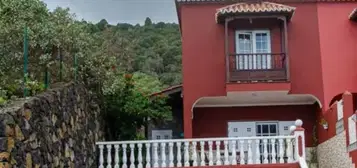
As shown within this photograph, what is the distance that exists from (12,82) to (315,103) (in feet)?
36.6

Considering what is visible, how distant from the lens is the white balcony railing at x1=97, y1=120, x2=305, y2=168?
1524 cm

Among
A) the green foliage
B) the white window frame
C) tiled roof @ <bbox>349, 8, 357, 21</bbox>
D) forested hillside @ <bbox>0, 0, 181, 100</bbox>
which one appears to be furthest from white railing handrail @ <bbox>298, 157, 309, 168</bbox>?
tiled roof @ <bbox>349, 8, 357, 21</bbox>

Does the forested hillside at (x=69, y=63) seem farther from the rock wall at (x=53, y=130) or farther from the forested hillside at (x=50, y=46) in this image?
the rock wall at (x=53, y=130)

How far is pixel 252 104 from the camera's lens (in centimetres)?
2031

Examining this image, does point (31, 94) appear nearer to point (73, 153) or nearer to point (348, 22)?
point (73, 153)

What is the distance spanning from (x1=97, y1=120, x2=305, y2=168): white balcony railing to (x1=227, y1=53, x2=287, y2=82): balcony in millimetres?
3021

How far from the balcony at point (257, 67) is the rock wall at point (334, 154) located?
7.91 feet

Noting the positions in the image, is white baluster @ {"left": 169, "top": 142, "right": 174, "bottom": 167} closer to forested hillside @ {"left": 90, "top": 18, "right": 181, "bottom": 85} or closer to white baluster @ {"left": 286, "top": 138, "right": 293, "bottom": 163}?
white baluster @ {"left": 286, "top": 138, "right": 293, "bottom": 163}

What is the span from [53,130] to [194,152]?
5.09 metres

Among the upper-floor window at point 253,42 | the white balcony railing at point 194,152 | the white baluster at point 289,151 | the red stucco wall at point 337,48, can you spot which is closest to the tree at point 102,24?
the upper-floor window at point 253,42

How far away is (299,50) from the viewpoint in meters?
19.2

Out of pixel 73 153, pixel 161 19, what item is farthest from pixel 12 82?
pixel 161 19

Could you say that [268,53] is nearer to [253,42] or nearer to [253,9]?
[253,42]

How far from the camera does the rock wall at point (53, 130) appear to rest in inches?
342
